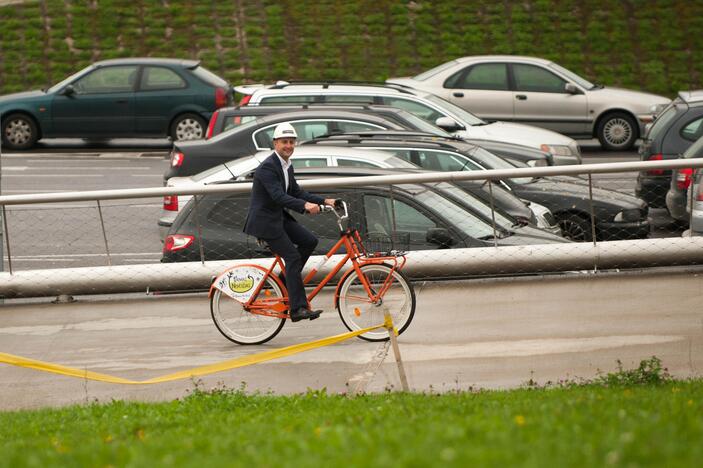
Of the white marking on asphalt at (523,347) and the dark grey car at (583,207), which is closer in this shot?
the white marking on asphalt at (523,347)

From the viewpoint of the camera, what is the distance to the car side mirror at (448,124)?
1739 cm

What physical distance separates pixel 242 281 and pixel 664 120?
323 inches

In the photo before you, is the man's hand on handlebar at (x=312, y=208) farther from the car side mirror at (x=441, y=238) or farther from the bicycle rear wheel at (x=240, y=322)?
the car side mirror at (x=441, y=238)

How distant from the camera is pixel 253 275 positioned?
990 centimetres

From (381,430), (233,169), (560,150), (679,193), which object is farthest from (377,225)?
(560,150)

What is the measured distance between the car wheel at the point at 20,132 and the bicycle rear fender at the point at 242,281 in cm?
1453

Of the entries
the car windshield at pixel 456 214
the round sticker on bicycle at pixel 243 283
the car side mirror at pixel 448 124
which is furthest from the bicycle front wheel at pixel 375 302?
the car side mirror at pixel 448 124

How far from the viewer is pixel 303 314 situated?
9633 millimetres

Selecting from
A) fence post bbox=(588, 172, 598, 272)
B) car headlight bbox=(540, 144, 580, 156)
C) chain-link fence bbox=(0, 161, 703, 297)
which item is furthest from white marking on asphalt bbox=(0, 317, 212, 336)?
car headlight bbox=(540, 144, 580, 156)

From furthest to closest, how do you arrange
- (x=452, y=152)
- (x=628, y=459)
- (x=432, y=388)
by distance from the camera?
(x=452, y=152) → (x=432, y=388) → (x=628, y=459)

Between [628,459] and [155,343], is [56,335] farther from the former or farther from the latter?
[628,459]

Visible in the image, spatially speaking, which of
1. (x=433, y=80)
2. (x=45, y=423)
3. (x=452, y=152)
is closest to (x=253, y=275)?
(x=45, y=423)

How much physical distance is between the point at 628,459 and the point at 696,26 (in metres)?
26.8

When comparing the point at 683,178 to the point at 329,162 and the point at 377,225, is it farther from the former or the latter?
the point at 329,162
